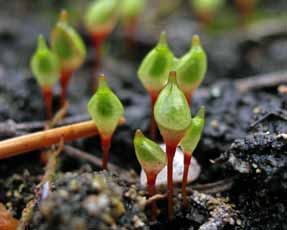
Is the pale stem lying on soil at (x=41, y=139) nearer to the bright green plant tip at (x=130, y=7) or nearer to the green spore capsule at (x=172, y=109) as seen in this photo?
the green spore capsule at (x=172, y=109)

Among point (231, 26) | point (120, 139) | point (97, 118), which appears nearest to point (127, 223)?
point (97, 118)

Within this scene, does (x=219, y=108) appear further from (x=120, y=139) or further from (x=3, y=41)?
(x=3, y=41)

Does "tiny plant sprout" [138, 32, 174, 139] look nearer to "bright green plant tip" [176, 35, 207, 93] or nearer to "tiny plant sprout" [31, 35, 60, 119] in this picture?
"bright green plant tip" [176, 35, 207, 93]

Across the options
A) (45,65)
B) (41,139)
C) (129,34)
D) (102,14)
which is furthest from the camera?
(129,34)

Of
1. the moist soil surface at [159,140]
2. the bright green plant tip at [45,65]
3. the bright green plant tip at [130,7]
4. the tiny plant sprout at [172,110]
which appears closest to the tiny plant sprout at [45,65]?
the bright green plant tip at [45,65]

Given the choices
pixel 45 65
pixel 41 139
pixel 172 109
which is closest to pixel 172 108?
pixel 172 109

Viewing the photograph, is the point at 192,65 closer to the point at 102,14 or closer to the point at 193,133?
the point at 193,133

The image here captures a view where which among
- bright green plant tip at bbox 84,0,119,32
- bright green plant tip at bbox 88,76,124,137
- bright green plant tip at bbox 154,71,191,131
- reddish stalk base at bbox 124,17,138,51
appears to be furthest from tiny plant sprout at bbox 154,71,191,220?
reddish stalk base at bbox 124,17,138,51
